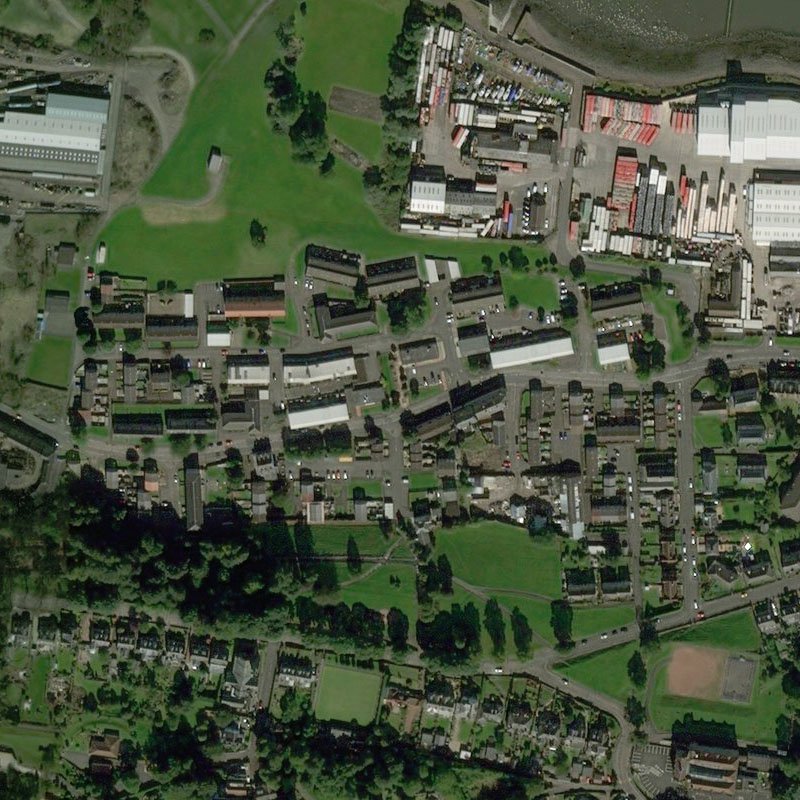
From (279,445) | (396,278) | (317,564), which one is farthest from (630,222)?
(317,564)

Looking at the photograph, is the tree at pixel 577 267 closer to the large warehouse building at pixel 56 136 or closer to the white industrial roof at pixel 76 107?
the large warehouse building at pixel 56 136

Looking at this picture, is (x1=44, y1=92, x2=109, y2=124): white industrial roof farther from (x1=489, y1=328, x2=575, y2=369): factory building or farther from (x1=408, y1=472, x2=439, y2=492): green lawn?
(x1=408, y1=472, x2=439, y2=492): green lawn

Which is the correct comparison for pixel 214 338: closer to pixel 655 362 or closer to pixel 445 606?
pixel 445 606

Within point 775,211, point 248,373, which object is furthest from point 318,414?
point 775,211

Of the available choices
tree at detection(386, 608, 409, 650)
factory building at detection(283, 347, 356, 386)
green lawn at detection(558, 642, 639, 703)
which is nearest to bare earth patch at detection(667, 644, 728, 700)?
green lawn at detection(558, 642, 639, 703)

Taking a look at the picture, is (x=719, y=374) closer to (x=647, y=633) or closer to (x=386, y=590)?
(x=647, y=633)

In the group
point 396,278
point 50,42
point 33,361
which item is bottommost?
point 33,361
